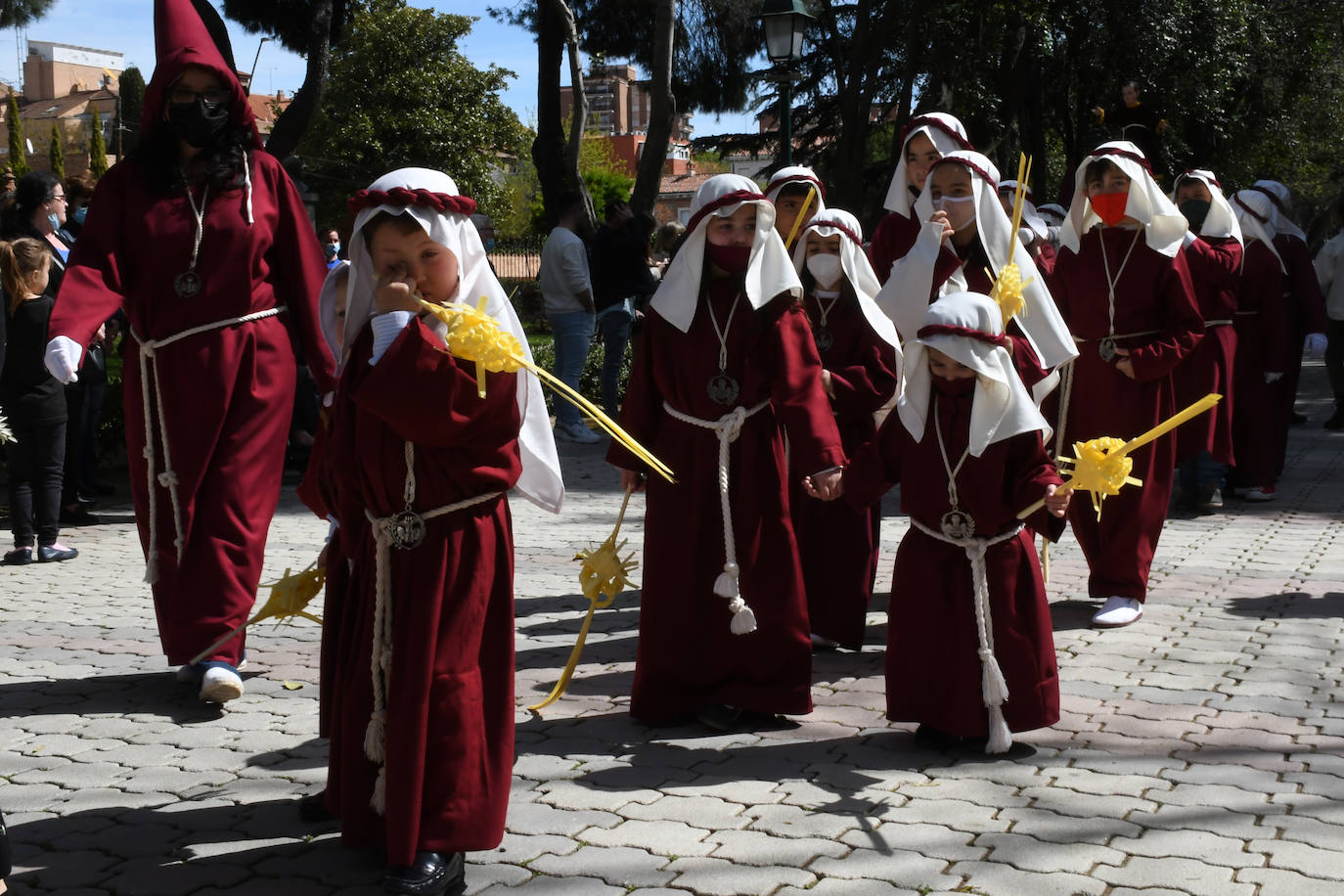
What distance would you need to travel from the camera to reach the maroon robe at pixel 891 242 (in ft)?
22.6

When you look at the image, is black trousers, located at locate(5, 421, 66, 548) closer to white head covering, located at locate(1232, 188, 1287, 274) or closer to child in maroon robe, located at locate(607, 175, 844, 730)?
child in maroon robe, located at locate(607, 175, 844, 730)

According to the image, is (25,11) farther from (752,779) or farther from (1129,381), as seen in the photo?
(752,779)

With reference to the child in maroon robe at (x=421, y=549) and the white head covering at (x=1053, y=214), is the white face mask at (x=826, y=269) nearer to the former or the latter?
the child in maroon robe at (x=421, y=549)

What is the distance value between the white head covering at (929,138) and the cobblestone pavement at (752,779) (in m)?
2.08

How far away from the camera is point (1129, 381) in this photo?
23.5 feet

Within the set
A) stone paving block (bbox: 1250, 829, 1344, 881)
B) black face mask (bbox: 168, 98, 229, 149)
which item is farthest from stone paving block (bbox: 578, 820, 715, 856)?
black face mask (bbox: 168, 98, 229, 149)

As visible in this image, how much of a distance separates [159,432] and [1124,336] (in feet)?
15.2

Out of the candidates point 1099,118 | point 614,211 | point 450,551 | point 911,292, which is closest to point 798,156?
point 1099,118

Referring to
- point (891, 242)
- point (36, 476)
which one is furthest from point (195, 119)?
point (36, 476)

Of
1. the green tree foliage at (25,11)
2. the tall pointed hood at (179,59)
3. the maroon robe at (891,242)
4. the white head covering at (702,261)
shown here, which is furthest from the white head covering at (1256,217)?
the green tree foliage at (25,11)

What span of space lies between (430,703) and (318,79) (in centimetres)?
1416

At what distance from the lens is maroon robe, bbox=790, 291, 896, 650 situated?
6324 mm

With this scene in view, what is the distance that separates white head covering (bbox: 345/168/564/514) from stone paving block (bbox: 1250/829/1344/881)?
7.34 feet

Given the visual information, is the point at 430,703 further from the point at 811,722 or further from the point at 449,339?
the point at 811,722
